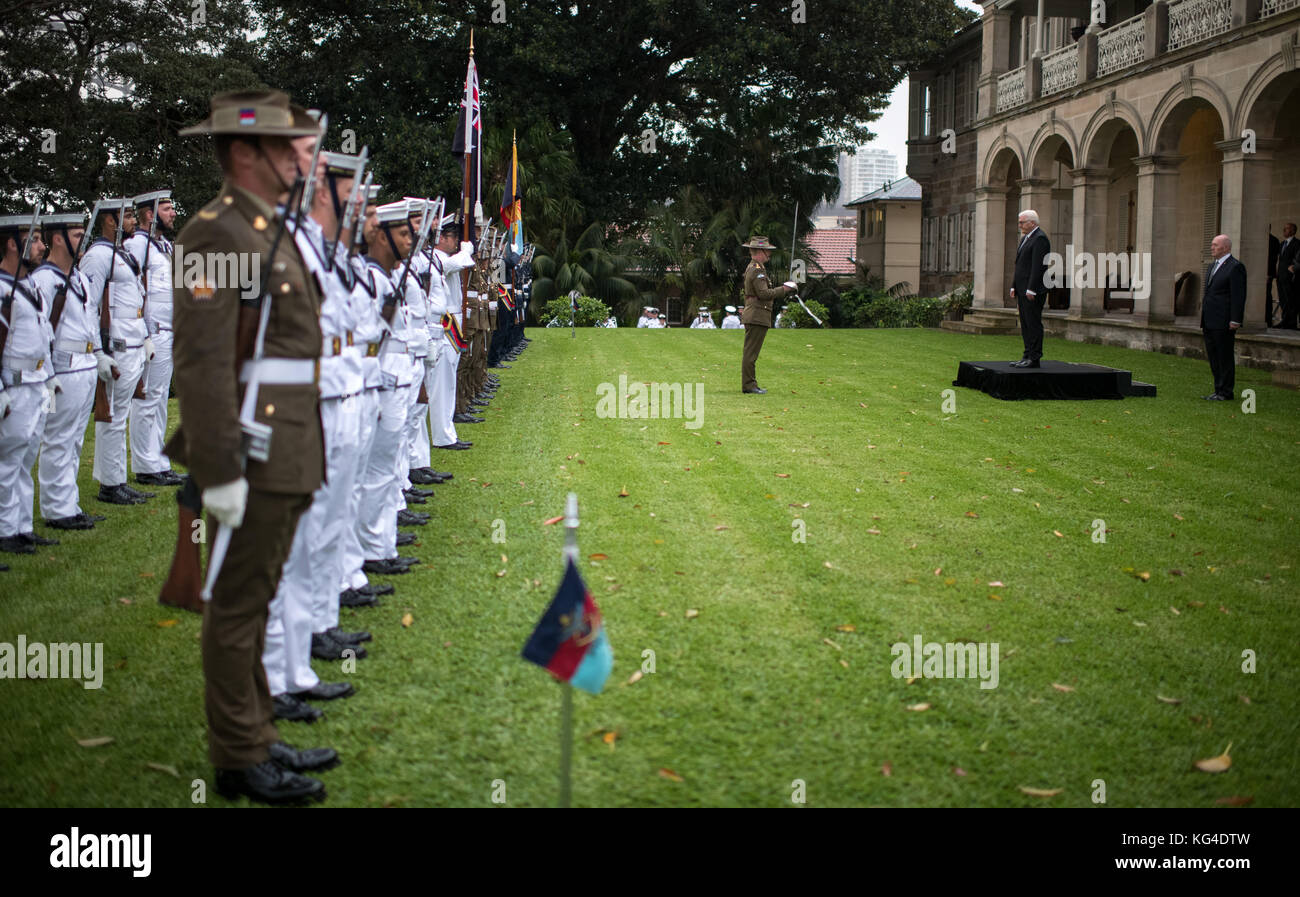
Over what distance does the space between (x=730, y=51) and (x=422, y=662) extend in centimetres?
3319

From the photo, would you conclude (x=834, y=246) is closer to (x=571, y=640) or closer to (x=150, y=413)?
(x=150, y=413)

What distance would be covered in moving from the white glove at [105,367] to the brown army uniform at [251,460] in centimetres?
549

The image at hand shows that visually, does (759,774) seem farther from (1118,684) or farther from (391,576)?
(391,576)

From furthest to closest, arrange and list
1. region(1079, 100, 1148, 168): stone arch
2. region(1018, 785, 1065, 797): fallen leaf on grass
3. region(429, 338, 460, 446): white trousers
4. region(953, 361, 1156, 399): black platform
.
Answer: region(1079, 100, 1148, 168): stone arch, region(953, 361, 1156, 399): black platform, region(429, 338, 460, 446): white trousers, region(1018, 785, 1065, 797): fallen leaf on grass

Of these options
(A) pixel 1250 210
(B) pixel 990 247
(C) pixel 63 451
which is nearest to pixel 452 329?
(C) pixel 63 451

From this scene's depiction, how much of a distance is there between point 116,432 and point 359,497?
3.62 meters

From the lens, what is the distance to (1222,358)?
15281 mm

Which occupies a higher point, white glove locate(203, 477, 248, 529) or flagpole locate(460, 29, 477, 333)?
flagpole locate(460, 29, 477, 333)

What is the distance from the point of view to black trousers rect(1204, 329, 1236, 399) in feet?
49.7

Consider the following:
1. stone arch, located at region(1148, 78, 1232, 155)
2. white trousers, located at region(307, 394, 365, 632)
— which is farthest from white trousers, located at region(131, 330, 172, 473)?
stone arch, located at region(1148, 78, 1232, 155)

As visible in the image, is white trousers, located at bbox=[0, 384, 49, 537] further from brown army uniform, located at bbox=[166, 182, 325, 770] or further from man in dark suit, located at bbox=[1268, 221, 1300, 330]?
man in dark suit, located at bbox=[1268, 221, 1300, 330]

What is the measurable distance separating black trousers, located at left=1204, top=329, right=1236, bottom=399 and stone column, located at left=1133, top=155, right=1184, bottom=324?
8.47 m

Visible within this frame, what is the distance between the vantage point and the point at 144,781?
14.5ft
